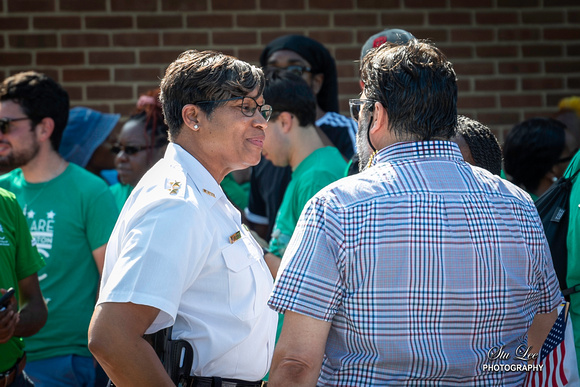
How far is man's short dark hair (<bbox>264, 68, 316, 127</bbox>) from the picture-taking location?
12.0 feet

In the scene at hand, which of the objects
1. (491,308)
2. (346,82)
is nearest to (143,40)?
(346,82)

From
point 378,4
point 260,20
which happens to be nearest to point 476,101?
point 378,4

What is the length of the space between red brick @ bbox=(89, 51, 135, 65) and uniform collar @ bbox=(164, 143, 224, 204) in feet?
10.5

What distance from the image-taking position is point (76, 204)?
3.79 m

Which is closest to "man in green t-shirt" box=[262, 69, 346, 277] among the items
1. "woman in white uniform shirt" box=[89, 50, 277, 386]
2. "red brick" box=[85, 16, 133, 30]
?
"woman in white uniform shirt" box=[89, 50, 277, 386]

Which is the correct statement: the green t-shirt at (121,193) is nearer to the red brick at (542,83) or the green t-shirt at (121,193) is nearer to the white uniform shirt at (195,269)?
the white uniform shirt at (195,269)

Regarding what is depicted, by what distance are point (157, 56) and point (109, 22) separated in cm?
42

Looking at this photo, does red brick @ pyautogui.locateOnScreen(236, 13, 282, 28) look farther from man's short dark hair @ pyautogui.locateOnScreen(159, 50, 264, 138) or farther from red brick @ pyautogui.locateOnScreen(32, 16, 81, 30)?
man's short dark hair @ pyautogui.locateOnScreen(159, 50, 264, 138)

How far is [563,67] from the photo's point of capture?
17.9ft

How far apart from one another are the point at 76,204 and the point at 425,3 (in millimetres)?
2980

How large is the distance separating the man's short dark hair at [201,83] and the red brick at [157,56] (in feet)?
9.89

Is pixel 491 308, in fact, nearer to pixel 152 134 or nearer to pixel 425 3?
pixel 152 134

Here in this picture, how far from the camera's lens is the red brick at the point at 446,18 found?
5.35m

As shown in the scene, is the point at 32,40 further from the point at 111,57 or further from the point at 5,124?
the point at 5,124
